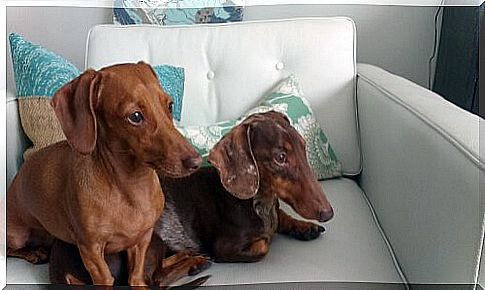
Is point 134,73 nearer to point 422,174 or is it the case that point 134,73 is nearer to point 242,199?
point 242,199

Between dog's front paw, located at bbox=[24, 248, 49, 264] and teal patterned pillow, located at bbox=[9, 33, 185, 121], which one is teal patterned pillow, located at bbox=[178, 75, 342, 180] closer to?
teal patterned pillow, located at bbox=[9, 33, 185, 121]

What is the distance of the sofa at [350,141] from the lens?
2.45 feet

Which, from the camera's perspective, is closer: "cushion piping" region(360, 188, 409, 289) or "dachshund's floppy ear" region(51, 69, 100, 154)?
"dachshund's floppy ear" region(51, 69, 100, 154)

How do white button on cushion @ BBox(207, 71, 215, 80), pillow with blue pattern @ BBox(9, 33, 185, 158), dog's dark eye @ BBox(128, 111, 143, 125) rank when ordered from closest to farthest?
dog's dark eye @ BBox(128, 111, 143, 125) < pillow with blue pattern @ BBox(9, 33, 185, 158) < white button on cushion @ BBox(207, 71, 215, 80)

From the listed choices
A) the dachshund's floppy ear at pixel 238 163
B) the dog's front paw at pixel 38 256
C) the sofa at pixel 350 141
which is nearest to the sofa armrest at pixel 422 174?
the sofa at pixel 350 141

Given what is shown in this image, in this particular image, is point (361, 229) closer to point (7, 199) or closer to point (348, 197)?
point (348, 197)

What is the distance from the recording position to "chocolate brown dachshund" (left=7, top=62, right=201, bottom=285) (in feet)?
2.18

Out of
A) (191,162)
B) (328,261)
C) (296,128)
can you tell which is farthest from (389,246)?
(191,162)

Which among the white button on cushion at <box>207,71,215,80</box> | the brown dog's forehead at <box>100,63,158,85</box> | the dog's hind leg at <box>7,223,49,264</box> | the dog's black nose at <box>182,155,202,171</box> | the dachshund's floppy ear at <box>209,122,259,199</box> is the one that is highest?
the brown dog's forehead at <box>100,63,158,85</box>

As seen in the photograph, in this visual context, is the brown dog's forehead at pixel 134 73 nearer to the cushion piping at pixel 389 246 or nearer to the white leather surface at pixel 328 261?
the white leather surface at pixel 328 261

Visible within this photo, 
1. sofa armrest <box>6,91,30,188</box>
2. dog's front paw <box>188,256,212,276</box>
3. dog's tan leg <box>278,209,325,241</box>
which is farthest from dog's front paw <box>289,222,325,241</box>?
sofa armrest <box>6,91,30,188</box>

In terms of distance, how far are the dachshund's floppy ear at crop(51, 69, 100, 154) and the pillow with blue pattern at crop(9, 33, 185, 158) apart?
2.3 inches

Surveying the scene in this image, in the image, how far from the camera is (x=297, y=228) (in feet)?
2.56

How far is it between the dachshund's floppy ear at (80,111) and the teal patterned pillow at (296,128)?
125 mm
